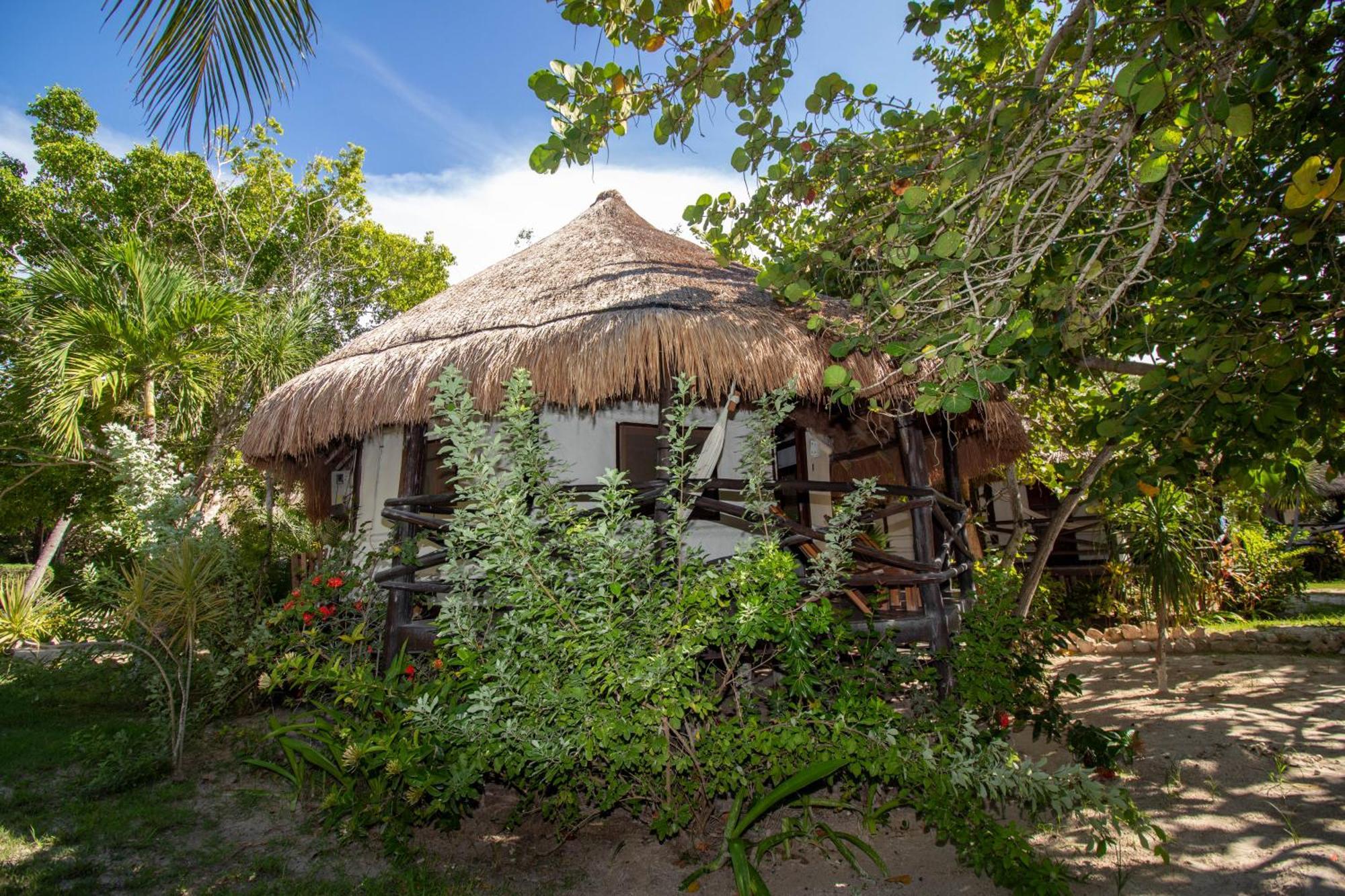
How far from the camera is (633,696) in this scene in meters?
2.82

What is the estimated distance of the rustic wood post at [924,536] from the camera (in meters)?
4.44

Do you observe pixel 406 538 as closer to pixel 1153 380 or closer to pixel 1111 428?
pixel 1111 428

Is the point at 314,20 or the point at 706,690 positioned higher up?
the point at 314,20

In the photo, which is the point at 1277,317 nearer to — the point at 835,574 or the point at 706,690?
the point at 835,574

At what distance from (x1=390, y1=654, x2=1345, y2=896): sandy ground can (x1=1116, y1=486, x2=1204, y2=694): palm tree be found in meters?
1.12

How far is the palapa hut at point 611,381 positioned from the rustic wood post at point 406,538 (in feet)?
0.06

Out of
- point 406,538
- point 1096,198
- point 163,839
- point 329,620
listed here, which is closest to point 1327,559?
point 1096,198

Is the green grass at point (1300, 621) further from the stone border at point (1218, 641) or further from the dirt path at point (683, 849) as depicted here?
A: the dirt path at point (683, 849)

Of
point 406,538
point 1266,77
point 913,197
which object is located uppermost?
point 1266,77

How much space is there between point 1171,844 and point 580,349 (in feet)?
13.5

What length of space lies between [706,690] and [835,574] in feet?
2.72

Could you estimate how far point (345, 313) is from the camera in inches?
615

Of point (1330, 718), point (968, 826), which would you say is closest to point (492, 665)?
point (968, 826)

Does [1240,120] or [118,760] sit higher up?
[1240,120]
